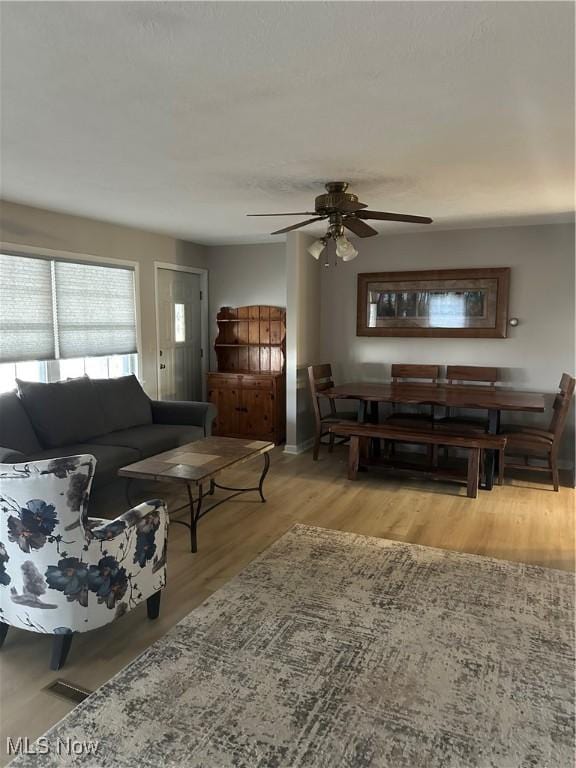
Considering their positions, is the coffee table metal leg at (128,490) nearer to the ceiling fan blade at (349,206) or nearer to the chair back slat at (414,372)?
the ceiling fan blade at (349,206)

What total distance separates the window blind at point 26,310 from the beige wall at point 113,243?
0.67 feet

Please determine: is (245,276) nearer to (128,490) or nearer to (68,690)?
(128,490)

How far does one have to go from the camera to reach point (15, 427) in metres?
3.80

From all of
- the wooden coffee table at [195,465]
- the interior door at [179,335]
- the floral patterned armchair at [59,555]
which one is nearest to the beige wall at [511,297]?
the interior door at [179,335]

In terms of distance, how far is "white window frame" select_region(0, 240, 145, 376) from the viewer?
4.28 meters

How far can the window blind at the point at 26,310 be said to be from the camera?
4.21m

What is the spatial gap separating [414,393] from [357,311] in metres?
1.40

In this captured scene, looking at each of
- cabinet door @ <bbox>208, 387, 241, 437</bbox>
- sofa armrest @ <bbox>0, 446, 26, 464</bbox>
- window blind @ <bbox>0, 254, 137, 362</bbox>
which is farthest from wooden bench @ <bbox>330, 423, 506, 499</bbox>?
sofa armrest @ <bbox>0, 446, 26, 464</bbox>

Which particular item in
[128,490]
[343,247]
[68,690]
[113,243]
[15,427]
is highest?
[113,243]

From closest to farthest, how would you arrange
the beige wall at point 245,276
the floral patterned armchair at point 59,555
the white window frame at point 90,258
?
the floral patterned armchair at point 59,555
the white window frame at point 90,258
the beige wall at point 245,276

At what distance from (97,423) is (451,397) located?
315cm

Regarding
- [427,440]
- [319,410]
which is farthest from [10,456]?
[427,440]

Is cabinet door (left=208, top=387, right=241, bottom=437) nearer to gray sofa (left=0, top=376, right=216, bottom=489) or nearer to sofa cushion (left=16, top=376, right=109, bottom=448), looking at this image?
gray sofa (left=0, top=376, right=216, bottom=489)

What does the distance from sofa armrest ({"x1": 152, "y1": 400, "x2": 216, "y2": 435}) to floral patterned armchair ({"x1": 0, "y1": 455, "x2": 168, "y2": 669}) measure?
2.58 meters
